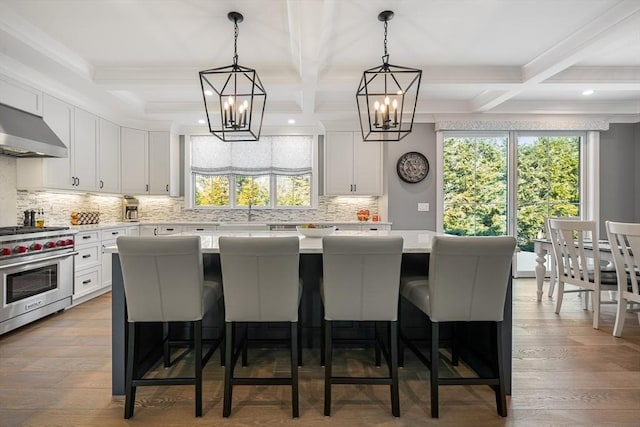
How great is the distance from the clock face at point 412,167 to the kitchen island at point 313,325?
9.53ft

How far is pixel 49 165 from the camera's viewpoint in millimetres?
3990

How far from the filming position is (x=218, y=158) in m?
6.00

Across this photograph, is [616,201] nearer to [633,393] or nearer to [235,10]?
[633,393]

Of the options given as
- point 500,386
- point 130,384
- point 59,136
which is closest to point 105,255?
point 59,136

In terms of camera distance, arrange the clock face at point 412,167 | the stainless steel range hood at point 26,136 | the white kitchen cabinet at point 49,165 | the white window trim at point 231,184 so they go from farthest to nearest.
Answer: the white window trim at point 231,184
the clock face at point 412,167
the white kitchen cabinet at point 49,165
the stainless steel range hood at point 26,136

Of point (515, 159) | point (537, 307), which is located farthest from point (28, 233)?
point (515, 159)

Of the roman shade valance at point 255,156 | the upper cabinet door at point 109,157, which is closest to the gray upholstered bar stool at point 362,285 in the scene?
the roman shade valance at point 255,156

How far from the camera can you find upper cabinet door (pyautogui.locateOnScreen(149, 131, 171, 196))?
5.60 meters

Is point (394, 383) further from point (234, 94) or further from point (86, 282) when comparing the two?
point (86, 282)

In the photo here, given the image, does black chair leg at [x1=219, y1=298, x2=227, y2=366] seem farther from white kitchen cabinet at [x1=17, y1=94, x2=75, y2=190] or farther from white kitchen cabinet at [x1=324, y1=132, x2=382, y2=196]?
white kitchen cabinet at [x1=324, y1=132, x2=382, y2=196]

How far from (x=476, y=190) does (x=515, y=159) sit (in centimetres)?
77

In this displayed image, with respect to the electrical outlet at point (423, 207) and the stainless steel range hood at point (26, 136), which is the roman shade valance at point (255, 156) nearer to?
the electrical outlet at point (423, 207)

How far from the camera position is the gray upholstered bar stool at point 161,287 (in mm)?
1896

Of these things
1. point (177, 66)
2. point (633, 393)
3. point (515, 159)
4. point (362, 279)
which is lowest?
point (633, 393)
